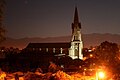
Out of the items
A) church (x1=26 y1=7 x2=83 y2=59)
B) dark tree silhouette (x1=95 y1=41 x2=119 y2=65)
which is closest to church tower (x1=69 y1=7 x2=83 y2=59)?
church (x1=26 y1=7 x2=83 y2=59)

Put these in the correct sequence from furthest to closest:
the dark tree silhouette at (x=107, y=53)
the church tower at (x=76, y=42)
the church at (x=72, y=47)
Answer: the church at (x=72, y=47) < the church tower at (x=76, y=42) < the dark tree silhouette at (x=107, y=53)

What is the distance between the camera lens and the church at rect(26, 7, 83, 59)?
89594 millimetres

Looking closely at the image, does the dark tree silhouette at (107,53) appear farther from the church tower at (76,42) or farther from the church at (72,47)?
the church tower at (76,42)

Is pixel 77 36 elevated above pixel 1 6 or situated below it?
above

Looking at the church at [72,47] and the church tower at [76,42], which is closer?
the church tower at [76,42]

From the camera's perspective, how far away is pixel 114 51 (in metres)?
51.7

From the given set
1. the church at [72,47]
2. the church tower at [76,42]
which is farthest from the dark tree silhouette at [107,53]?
the church tower at [76,42]

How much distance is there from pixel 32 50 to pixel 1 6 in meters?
79.3

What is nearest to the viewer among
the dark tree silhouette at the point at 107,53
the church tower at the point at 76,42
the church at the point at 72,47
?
the dark tree silhouette at the point at 107,53

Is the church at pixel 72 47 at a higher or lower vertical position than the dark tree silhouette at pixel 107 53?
higher

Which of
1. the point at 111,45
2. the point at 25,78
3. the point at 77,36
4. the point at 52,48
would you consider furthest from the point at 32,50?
the point at 25,78

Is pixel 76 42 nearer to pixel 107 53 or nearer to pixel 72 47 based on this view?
pixel 72 47

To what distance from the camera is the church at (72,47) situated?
3527 inches

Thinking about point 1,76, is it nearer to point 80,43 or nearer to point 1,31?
point 1,31
